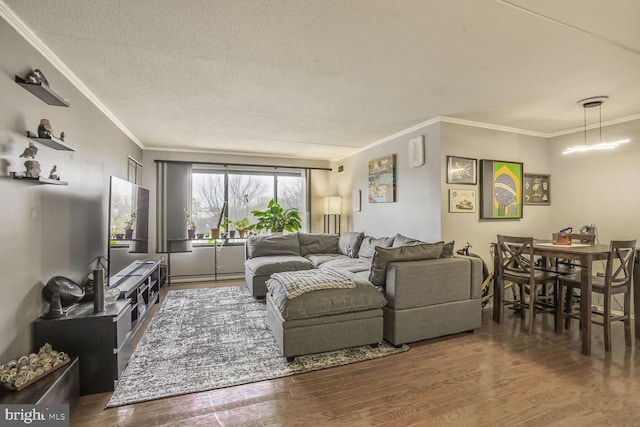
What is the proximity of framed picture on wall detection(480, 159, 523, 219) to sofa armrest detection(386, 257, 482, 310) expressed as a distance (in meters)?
1.24

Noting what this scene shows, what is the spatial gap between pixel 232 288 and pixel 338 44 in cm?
406

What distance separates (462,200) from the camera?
392 cm

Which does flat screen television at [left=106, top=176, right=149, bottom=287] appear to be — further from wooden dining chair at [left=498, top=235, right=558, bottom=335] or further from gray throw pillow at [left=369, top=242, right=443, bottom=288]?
wooden dining chair at [left=498, top=235, right=558, bottom=335]

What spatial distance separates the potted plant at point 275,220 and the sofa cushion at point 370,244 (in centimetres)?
167

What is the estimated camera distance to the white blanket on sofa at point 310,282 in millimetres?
2638

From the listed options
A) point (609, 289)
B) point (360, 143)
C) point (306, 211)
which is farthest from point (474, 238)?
point (306, 211)

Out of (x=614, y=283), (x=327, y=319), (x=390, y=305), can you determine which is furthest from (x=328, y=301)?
(x=614, y=283)

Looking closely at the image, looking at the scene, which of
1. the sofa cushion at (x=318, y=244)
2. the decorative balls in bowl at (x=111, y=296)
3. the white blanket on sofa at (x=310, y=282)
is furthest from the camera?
the sofa cushion at (x=318, y=244)

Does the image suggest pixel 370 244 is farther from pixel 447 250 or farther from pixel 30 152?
pixel 30 152

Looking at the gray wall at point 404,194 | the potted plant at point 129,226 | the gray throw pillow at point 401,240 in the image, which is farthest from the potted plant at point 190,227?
the gray throw pillow at point 401,240

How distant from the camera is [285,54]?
2.25 meters

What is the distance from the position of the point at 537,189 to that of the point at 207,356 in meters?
4.89

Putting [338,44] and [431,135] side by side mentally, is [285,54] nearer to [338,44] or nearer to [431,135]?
[338,44]

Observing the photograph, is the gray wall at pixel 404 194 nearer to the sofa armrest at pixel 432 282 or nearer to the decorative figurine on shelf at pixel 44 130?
the sofa armrest at pixel 432 282
